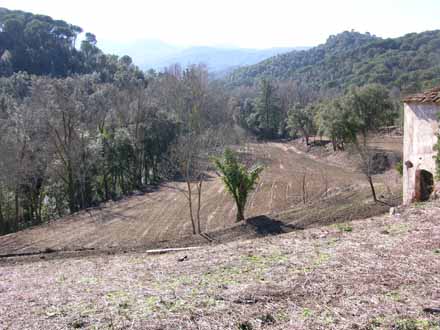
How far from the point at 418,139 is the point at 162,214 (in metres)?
20.3

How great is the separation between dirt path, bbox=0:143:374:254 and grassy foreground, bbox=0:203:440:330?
1182 centimetres

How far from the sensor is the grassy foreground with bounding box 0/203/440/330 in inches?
220

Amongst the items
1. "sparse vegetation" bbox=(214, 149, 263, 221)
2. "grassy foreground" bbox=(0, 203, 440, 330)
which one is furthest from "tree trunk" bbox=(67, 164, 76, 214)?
"grassy foreground" bbox=(0, 203, 440, 330)

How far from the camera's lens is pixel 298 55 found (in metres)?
159

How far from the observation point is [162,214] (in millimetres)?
31109

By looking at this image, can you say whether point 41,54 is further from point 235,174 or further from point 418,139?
point 418,139

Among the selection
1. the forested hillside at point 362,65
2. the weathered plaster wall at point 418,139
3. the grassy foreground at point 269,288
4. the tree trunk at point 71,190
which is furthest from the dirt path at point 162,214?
the forested hillside at point 362,65

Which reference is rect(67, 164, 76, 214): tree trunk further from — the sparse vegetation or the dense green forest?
the sparse vegetation

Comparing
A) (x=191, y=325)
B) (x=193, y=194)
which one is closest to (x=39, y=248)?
(x=193, y=194)

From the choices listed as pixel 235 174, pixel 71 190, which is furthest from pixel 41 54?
pixel 235 174

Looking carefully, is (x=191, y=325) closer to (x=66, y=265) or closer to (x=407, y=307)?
(x=407, y=307)

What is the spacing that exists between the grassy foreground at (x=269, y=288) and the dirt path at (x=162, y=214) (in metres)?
11.8

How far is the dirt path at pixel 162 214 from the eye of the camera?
24.8 m

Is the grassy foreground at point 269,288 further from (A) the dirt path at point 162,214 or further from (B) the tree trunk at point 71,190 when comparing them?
(B) the tree trunk at point 71,190
